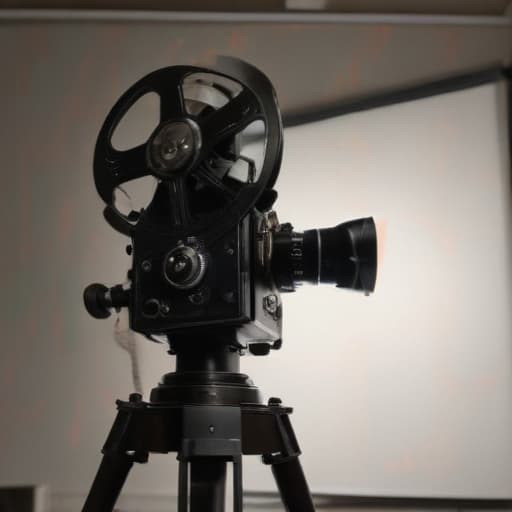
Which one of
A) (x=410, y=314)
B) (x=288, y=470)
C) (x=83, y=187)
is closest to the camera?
(x=288, y=470)

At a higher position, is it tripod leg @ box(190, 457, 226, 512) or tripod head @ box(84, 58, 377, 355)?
tripod head @ box(84, 58, 377, 355)

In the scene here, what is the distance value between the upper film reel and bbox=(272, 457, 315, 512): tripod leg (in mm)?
335

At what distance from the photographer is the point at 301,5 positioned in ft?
5.19

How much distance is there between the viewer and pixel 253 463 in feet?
4.43

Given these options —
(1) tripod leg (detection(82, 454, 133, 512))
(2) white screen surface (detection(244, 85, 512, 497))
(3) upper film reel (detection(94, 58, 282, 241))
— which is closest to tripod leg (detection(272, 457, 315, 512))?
(1) tripod leg (detection(82, 454, 133, 512))

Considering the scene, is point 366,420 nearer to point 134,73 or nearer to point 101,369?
point 101,369

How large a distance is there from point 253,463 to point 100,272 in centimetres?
61

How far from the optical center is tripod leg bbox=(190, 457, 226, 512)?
723mm

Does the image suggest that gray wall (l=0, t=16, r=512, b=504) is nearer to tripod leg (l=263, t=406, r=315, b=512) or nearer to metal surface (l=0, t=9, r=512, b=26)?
metal surface (l=0, t=9, r=512, b=26)

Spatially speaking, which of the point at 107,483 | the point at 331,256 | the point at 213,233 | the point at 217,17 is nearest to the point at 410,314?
the point at 331,256

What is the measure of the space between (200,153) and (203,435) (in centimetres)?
38

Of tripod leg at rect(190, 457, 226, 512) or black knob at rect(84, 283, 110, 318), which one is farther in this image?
black knob at rect(84, 283, 110, 318)

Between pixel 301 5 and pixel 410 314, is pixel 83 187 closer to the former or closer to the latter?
pixel 301 5

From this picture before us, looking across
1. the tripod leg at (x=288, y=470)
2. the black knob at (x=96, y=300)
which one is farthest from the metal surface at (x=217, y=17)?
the tripod leg at (x=288, y=470)
